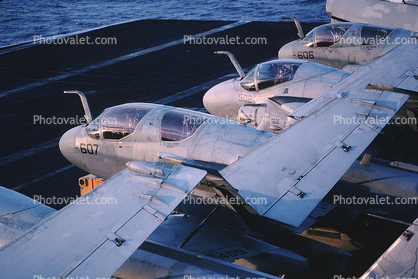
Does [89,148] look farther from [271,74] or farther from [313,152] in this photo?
[271,74]

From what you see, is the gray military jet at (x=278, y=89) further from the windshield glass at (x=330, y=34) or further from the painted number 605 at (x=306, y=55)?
the painted number 605 at (x=306, y=55)

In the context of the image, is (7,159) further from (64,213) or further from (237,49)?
(237,49)

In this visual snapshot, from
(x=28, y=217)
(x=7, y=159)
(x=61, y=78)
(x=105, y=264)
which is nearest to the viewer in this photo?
(x=105, y=264)

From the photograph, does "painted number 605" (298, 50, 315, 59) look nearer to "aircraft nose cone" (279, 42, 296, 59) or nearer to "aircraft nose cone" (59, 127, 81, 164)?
"aircraft nose cone" (279, 42, 296, 59)

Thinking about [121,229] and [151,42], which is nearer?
[121,229]

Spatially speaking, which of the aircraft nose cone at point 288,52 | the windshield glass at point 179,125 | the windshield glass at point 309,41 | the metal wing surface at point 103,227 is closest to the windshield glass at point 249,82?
the windshield glass at point 179,125

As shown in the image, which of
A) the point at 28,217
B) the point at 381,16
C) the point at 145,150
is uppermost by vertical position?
the point at 381,16

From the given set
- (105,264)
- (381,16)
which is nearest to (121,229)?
(105,264)

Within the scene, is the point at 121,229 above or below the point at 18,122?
above

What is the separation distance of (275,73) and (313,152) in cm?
612

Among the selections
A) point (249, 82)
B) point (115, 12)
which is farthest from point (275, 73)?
point (115, 12)

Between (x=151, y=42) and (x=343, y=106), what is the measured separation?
81.7ft

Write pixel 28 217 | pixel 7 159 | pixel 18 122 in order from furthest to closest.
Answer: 1. pixel 18 122
2. pixel 7 159
3. pixel 28 217

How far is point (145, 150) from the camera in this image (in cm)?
1162
